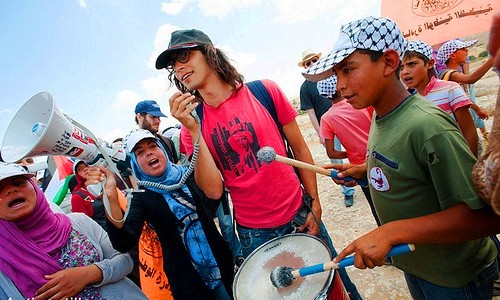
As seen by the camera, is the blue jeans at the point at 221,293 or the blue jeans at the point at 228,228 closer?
the blue jeans at the point at 221,293

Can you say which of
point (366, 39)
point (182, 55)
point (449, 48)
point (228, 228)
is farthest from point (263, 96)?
point (449, 48)

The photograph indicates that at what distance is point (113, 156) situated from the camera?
80.7 inches

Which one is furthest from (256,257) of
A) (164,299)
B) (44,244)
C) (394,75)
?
(44,244)

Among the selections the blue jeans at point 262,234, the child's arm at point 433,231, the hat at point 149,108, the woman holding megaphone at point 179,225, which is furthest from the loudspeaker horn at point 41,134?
the hat at point 149,108

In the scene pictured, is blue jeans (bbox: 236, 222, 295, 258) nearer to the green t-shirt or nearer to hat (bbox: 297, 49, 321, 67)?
the green t-shirt

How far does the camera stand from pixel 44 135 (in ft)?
5.16

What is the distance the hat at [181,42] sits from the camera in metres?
1.95

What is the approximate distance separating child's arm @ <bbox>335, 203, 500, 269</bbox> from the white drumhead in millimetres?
490

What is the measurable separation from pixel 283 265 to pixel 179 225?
3.18 feet

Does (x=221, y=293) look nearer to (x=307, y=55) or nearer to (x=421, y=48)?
(x=421, y=48)

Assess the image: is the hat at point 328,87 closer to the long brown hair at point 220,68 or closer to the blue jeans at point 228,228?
the long brown hair at point 220,68

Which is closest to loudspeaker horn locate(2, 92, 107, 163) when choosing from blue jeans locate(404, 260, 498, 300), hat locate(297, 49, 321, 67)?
blue jeans locate(404, 260, 498, 300)

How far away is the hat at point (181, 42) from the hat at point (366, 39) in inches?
41.1

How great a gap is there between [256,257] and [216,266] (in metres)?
0.65
